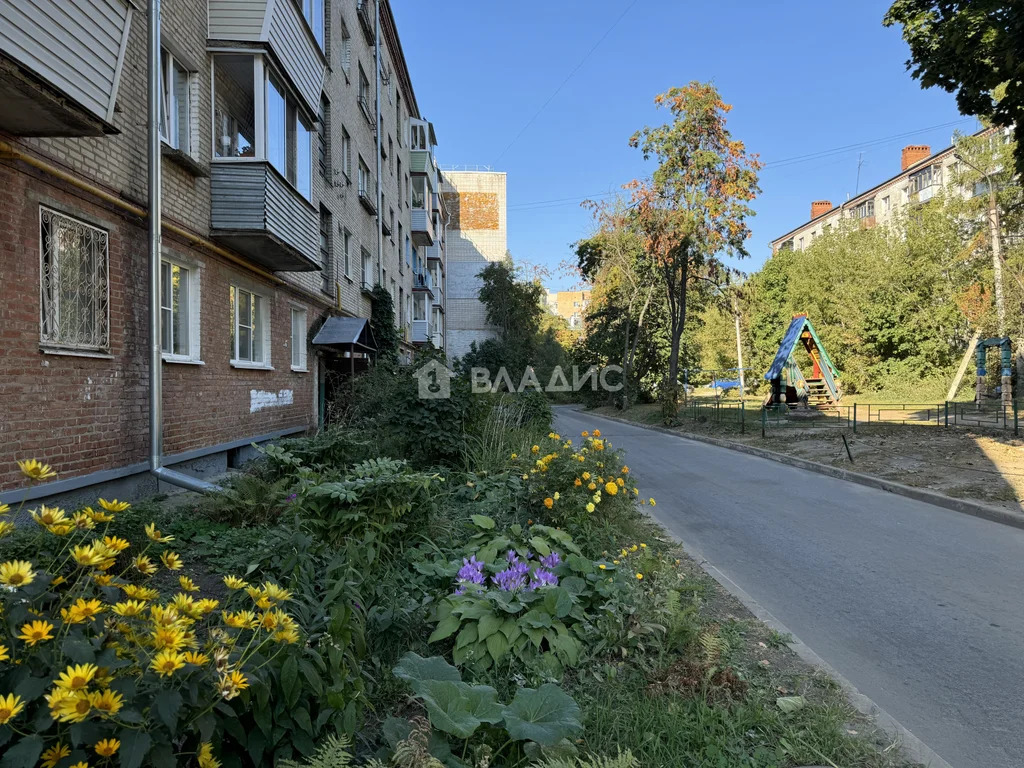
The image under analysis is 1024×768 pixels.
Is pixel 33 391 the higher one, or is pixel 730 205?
pixel 730 205

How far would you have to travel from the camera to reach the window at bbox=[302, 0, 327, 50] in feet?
39.9

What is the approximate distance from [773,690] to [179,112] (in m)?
10.0

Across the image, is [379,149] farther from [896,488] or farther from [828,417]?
[896,488]

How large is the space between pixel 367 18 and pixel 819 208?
54.4 m

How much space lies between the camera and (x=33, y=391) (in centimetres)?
573

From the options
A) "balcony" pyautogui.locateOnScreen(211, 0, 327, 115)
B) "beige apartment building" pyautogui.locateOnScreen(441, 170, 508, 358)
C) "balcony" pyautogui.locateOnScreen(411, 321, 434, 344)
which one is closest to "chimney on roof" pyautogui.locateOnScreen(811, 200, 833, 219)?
"beige apartment building" pyautogui.locateOnScreen(441, 170, 508, 358)

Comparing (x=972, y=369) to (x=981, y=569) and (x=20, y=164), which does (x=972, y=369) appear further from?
(x=20, y=164)

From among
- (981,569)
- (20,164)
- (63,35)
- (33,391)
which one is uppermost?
(63,35)

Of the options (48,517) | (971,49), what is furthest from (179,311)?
(971,49)

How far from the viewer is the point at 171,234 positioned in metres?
8.13

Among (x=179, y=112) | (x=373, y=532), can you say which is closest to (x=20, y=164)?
(x=179, y=112)

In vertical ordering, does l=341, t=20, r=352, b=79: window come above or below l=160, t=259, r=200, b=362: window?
above

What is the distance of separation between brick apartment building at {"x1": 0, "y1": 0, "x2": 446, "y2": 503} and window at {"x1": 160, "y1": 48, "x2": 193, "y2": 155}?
0.09ft

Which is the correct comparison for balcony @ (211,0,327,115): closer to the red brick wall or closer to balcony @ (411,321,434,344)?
the red brick wall
